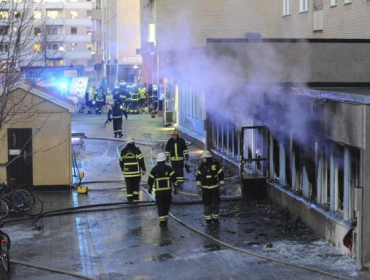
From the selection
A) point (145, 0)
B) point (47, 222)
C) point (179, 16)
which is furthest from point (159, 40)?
point (47, 222)

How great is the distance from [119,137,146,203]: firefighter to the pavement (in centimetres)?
57

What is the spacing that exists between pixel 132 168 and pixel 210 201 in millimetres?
2883

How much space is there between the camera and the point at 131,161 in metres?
→ 15.7

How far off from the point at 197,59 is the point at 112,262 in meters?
12.2

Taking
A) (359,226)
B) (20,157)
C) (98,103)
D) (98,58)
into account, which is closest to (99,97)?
(98,103)

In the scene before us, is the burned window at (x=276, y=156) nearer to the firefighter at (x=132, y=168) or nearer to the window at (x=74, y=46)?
the firefighter at (x=132, y=168)

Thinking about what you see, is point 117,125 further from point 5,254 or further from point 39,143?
point 5,254

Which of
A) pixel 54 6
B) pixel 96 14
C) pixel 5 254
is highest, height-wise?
pixel 54 6

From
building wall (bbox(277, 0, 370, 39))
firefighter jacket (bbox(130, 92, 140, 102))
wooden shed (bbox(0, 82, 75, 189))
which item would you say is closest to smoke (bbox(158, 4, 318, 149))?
wooden shed (bbox(0, 82, 75, 189))

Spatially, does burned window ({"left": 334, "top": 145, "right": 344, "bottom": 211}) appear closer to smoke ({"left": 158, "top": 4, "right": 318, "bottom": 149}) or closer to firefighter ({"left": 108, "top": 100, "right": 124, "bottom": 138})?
smoke ({"left": 158, "top": 4, "right": 318, "bottom": 149})

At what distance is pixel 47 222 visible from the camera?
14102 millimetres

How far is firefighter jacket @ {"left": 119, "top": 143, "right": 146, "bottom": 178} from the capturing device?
1558cm

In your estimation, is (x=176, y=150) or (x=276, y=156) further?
(x=176, y=150)

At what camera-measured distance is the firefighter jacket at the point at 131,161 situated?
51.1ft
